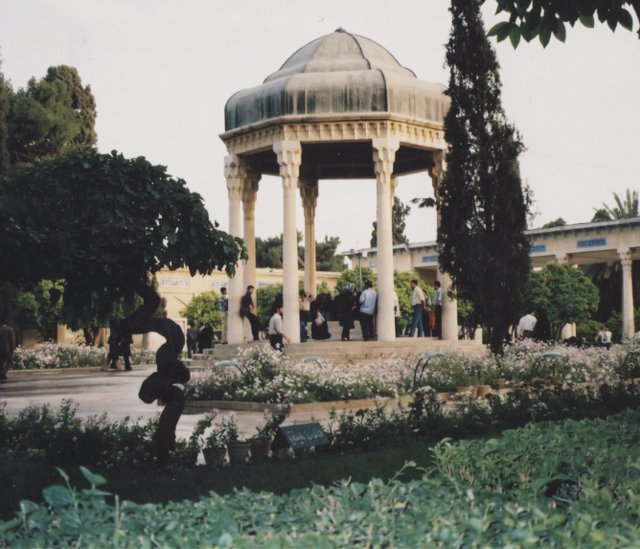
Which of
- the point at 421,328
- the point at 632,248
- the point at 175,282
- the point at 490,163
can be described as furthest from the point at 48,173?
the point at 175,282

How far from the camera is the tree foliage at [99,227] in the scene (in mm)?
6285

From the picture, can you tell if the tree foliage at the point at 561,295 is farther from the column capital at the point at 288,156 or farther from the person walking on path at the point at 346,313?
the column capital at the point at 288,156

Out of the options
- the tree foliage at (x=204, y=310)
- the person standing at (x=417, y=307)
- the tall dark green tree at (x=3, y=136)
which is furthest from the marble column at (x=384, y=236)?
the tree foliage at (x=204, y=310)

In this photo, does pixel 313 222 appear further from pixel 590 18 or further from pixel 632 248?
pixel 632 248

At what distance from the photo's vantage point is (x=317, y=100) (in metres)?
19.8

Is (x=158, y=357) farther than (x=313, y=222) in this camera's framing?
No

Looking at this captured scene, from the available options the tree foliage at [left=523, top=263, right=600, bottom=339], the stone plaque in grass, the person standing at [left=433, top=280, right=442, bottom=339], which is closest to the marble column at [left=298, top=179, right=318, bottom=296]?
the person standing at [left=433, top=280, right=442, bottom=339]

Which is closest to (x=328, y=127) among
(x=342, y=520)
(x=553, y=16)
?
(x=553, y=16)

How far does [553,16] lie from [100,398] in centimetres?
1189

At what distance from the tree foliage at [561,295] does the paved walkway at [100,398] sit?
89.8 ft

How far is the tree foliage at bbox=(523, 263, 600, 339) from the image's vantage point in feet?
146

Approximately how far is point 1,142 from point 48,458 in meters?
12.6

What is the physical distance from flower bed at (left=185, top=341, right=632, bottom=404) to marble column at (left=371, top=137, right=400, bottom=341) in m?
3.64

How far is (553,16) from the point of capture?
6.38 metres
